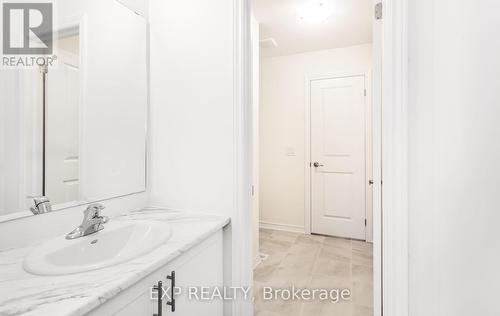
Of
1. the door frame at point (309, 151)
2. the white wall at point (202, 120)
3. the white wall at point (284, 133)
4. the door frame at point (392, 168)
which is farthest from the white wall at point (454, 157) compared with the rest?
the white wall at point (284, 133)

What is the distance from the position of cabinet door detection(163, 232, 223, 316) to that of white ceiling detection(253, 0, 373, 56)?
2025mm

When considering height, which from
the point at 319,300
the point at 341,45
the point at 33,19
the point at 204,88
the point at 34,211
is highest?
the point at 341,45

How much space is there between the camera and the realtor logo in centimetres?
89

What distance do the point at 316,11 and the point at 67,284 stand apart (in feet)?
8.33

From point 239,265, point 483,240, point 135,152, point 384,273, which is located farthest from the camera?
point 135,152

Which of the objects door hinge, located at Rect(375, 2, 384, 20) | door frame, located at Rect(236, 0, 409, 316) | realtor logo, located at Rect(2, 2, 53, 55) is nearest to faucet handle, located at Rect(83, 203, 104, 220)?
realtor logo, located at Rect(2, 2, 53, 55)

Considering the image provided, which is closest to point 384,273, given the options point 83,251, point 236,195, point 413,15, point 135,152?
point 236,195

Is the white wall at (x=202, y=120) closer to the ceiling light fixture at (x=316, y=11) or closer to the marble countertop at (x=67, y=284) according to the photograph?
the marble countertop at (x=67, y=284)

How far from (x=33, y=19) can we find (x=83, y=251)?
0.95 metres

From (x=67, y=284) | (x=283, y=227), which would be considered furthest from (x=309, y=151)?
(x=67, y=284)

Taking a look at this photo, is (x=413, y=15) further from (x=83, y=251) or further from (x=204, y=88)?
(x=83, y=251)

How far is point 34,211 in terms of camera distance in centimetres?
93

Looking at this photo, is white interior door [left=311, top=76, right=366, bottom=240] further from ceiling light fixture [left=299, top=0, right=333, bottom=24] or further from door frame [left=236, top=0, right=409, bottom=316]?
door frame [left=236, top=0, right=409, bottom=316]

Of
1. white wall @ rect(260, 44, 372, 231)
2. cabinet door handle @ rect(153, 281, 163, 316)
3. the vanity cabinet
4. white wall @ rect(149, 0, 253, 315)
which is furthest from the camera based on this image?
white wall @ rect(260, 44, 372, 231)
